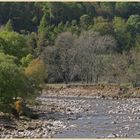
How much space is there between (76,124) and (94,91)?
3375 centimetres

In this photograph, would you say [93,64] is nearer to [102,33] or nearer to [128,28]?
[102,33]

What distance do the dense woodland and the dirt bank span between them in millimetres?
3177

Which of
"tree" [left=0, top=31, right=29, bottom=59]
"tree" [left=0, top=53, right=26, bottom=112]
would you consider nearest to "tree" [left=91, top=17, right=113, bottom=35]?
"tree" [left=0, top=31, right=29, bottom=59]

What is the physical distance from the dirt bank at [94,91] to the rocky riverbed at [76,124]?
1936cm

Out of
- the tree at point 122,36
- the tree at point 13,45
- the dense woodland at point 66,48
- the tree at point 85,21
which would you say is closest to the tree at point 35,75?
the dense woodland at point 66,48

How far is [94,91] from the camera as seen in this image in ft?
217

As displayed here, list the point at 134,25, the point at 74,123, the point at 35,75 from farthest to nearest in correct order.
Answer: the point at 134,25, the point at 35,75, the point at 74,123

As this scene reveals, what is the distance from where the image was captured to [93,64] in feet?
257

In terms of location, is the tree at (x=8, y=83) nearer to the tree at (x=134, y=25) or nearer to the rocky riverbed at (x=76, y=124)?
the rocky riverbed at (x=76, y=124)

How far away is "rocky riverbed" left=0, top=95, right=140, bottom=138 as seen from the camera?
2745 centimetres

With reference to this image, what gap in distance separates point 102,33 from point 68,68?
1802cm

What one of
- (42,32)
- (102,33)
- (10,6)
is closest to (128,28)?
(102,33)

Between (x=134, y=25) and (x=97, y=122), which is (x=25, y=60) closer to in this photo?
(x=97, y=122)

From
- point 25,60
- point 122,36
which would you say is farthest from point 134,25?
point 25,60
